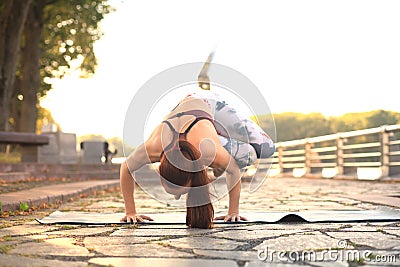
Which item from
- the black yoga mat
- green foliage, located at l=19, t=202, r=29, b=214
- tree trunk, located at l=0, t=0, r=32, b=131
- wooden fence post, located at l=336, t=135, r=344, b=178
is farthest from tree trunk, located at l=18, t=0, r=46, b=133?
the black yoga mat

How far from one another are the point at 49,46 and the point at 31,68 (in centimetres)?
350

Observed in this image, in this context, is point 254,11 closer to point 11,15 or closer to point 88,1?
point 11,15

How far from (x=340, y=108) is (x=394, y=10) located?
13.9 ft

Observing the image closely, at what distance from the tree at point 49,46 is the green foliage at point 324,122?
23.8 ft

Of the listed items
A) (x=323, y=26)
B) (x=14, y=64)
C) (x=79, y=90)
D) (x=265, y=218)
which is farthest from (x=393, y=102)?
(x=79, y=90)

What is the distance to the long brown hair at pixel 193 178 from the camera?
3.48 m

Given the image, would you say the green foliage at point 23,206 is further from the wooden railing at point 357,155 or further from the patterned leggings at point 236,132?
the wooden railing at point 357,155

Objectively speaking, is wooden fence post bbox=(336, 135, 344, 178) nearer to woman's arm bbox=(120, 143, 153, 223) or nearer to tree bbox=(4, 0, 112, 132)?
tree bbox=(4, 0, 112, 132)

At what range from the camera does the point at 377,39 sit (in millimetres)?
16062

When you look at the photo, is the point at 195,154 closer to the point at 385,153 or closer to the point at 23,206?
the point at 23,206

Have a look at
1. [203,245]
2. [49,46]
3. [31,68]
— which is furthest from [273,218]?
[49,46]

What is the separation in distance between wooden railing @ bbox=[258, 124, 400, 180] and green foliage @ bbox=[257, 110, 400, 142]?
0.64 metres

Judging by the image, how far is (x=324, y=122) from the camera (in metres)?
20.4

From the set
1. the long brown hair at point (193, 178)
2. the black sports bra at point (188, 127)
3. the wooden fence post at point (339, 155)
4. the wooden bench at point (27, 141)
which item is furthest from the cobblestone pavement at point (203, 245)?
the wooden fence post at point (339, 155)
